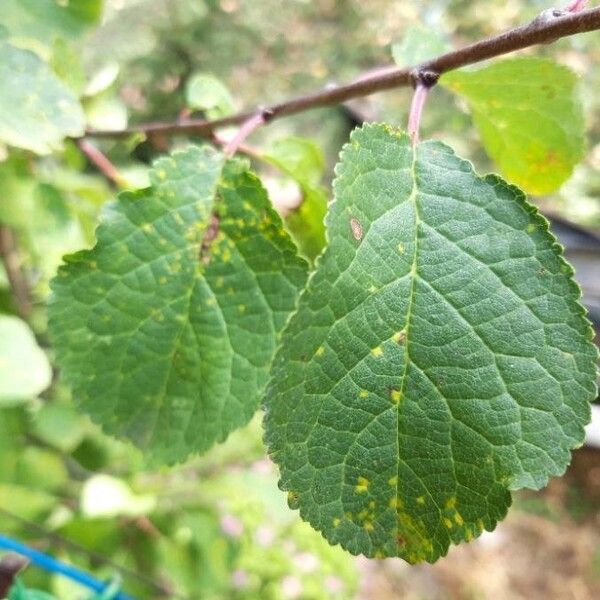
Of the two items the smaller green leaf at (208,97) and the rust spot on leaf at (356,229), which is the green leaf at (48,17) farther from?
the rust spot on leaf at (356,229)

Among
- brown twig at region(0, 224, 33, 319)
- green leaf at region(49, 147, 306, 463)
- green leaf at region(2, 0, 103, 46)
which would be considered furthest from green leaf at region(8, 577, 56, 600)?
brown twig at region(0, 224, 33, 319)

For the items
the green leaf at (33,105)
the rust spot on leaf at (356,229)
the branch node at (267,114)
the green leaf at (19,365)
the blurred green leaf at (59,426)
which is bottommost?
the blurred green leaf at (59,426)

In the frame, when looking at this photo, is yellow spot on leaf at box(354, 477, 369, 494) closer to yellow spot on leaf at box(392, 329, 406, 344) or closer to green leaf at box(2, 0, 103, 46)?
yellow spot on leaf at box(392, 329, 406, 344)

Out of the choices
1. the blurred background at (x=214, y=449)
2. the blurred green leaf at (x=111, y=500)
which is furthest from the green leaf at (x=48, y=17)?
the blurred green leaf at (x=111, y=500)

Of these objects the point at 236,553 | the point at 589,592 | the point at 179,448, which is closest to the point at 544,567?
the point at 589,592

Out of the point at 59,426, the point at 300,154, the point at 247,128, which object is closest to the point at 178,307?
the point at 247,128

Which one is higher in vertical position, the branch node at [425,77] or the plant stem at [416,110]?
the branch node at [425,77]
